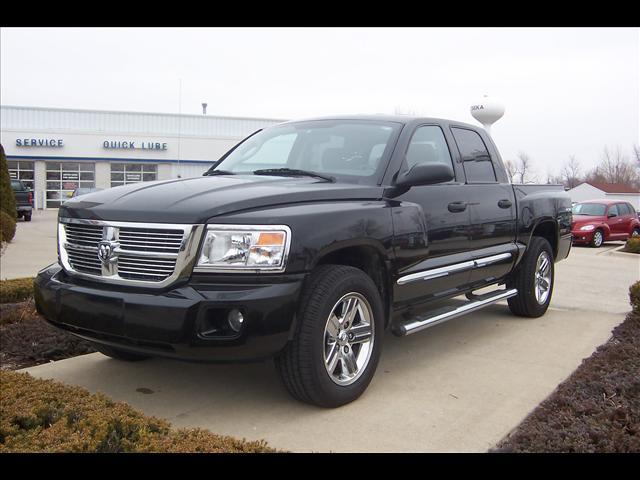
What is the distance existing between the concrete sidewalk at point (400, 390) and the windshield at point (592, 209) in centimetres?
1376

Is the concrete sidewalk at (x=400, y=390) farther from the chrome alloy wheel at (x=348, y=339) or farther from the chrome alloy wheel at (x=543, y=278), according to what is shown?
the chrome alloy wheel at (x=543, y=278)

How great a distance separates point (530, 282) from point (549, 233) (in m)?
0.84

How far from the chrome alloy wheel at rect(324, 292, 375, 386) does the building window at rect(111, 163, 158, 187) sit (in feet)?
115

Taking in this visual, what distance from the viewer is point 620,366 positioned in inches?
166

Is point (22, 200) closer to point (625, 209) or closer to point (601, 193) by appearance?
point (625, 209)

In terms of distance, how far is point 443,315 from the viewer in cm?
454

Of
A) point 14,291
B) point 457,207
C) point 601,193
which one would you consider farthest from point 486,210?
point 601,193

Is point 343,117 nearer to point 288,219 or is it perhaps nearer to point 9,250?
point 288,219

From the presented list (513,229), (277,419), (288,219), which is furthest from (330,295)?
(513,229)

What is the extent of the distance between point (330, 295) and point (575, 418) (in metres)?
1.52

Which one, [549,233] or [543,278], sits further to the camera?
[549,233]

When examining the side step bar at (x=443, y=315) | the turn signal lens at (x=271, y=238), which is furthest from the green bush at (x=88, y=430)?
the side step bar at (x=443, y=315)

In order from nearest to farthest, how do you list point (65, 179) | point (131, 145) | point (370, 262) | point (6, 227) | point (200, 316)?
point (200, 316)
point (370, 262)
point (6, 227)
point (65, 179)
point (131, 145)

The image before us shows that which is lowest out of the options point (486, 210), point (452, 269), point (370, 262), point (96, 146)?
point (452, 269)
